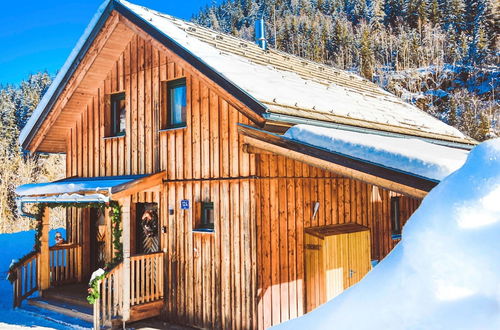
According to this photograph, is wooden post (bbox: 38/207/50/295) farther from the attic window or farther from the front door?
the attic window

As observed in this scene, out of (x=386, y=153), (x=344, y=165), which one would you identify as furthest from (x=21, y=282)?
(x=386, y=153)

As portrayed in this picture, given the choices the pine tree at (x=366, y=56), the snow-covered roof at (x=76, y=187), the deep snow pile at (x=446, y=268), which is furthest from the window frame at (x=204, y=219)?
the pine tree at (x=366, y=56)

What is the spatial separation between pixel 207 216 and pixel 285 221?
5.48 feet

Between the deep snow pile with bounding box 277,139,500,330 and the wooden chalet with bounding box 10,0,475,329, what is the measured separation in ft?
9.46

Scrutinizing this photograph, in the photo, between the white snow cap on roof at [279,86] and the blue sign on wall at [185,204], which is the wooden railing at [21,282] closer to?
the blue sign on wall at [185,204]

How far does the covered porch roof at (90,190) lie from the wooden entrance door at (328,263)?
351 centimetres

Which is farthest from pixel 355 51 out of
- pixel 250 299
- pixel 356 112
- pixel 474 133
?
pixel 250 299

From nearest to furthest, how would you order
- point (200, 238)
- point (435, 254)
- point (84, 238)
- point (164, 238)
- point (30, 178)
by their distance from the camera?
point (435, 254), point (200, 238), point (164, 238), point (84, 238), point (30, 178)

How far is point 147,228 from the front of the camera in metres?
9.71

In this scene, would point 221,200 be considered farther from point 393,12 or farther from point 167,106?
point 393,12

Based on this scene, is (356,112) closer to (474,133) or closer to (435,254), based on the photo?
(435,254)

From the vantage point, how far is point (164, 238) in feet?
29.6

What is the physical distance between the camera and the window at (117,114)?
1088 centimetres

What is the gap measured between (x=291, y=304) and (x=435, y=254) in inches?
245
